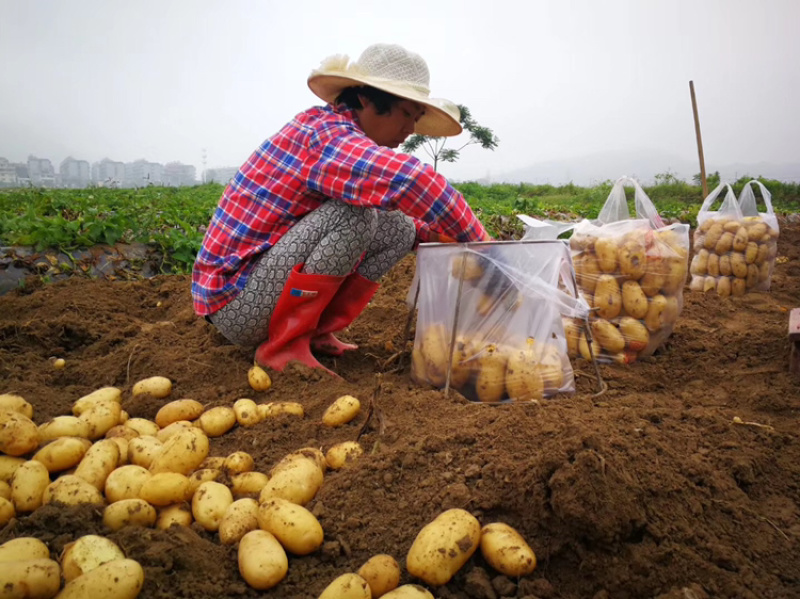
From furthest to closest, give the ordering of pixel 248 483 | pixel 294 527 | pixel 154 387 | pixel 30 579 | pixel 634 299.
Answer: pixel 634 299
pixel 154 387
pixel 248 483
pixel 294 527
pixel 30 579

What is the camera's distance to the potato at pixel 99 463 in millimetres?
1619

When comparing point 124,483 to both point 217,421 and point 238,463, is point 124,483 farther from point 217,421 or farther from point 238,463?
point 217,421

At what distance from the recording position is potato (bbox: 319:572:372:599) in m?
1.12

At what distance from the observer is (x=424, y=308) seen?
2.26 metres

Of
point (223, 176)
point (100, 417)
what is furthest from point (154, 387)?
point (223, 176)

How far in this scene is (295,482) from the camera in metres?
1.53

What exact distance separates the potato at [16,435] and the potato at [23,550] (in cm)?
54

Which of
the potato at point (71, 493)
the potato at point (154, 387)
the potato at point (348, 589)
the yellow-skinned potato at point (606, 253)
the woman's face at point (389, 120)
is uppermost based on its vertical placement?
the woman's face at point (389, 120)

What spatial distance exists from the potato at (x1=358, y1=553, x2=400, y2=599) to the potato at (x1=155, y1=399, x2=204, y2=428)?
1107 millimetres

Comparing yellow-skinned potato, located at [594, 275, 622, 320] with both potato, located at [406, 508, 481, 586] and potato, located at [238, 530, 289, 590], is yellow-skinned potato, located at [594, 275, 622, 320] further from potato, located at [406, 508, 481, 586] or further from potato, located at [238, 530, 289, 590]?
potato, located at [238, 530, 289, 590]

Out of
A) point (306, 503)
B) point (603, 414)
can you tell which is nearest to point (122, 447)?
point (306, 503)

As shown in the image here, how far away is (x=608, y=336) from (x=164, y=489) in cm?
208

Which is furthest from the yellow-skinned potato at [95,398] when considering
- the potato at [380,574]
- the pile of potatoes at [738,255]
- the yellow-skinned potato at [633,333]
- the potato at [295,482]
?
the pile of potatoes at [738,255]

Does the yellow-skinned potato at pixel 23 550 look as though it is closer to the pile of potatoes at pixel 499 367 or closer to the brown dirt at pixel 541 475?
the brown dirt at pixel 541 475
